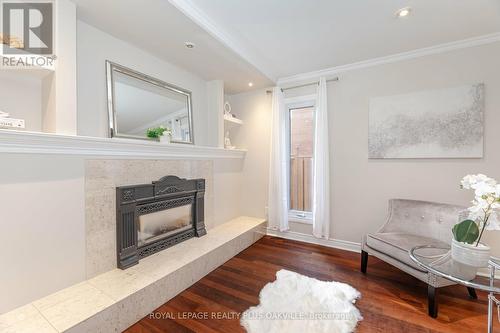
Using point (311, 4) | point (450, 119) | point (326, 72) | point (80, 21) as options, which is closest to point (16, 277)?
point (80, 21)

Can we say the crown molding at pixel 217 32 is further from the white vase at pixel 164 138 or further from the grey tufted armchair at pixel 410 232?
the grey tufted armchair at pixel 410 232

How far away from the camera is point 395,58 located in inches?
108

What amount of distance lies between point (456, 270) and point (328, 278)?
3.74ft

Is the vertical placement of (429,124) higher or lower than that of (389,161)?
higher

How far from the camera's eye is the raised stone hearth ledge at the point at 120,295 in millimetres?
1379

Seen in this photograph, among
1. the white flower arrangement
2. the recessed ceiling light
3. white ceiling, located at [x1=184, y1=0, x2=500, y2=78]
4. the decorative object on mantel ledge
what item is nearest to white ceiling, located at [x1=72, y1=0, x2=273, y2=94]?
white ceiling, located at [x1=184, y1=0, x2=500, y2=78]

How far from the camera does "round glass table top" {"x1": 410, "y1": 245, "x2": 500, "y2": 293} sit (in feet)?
4.54

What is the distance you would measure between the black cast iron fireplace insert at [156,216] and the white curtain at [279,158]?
1.16m

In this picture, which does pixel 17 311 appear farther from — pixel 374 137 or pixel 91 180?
pixel 374 137

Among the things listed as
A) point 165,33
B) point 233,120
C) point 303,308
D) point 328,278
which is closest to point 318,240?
point 328,278

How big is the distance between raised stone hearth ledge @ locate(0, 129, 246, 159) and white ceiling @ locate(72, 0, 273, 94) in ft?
3.44

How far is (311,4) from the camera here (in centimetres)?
189

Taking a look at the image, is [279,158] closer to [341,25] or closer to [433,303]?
[341,25]
